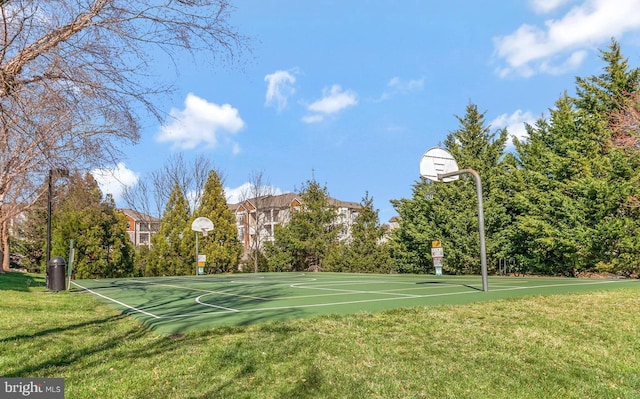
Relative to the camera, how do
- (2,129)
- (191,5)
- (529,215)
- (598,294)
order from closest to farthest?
(191,5) → (2,129) → (598,294) → (529,215)

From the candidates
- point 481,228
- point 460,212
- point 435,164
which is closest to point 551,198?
point 460,212

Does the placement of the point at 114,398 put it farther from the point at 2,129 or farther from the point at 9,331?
the point at 2,129

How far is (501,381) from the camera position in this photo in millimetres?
3908

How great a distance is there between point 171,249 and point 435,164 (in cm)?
2217

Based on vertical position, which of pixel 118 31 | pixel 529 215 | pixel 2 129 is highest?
pixel 118 31

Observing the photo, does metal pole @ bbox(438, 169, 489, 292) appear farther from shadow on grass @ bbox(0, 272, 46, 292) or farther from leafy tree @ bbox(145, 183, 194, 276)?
leafy tree @ bbox(145, 183, 194, 276)

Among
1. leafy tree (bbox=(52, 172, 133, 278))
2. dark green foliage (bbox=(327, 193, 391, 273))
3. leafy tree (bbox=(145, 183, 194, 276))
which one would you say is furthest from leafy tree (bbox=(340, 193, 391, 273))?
leafy tree (bbox=(52, 172, 133, 278))

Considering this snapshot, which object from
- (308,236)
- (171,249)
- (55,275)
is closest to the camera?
(55,275)

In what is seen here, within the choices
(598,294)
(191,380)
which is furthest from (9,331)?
(598,294)

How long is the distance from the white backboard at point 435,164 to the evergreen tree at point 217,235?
823 inches

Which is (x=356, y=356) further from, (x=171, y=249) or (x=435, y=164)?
(x=171, y=249)

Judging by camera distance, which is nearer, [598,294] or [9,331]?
[9,331]

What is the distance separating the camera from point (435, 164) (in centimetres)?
1068

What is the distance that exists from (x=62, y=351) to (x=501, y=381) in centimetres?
433
